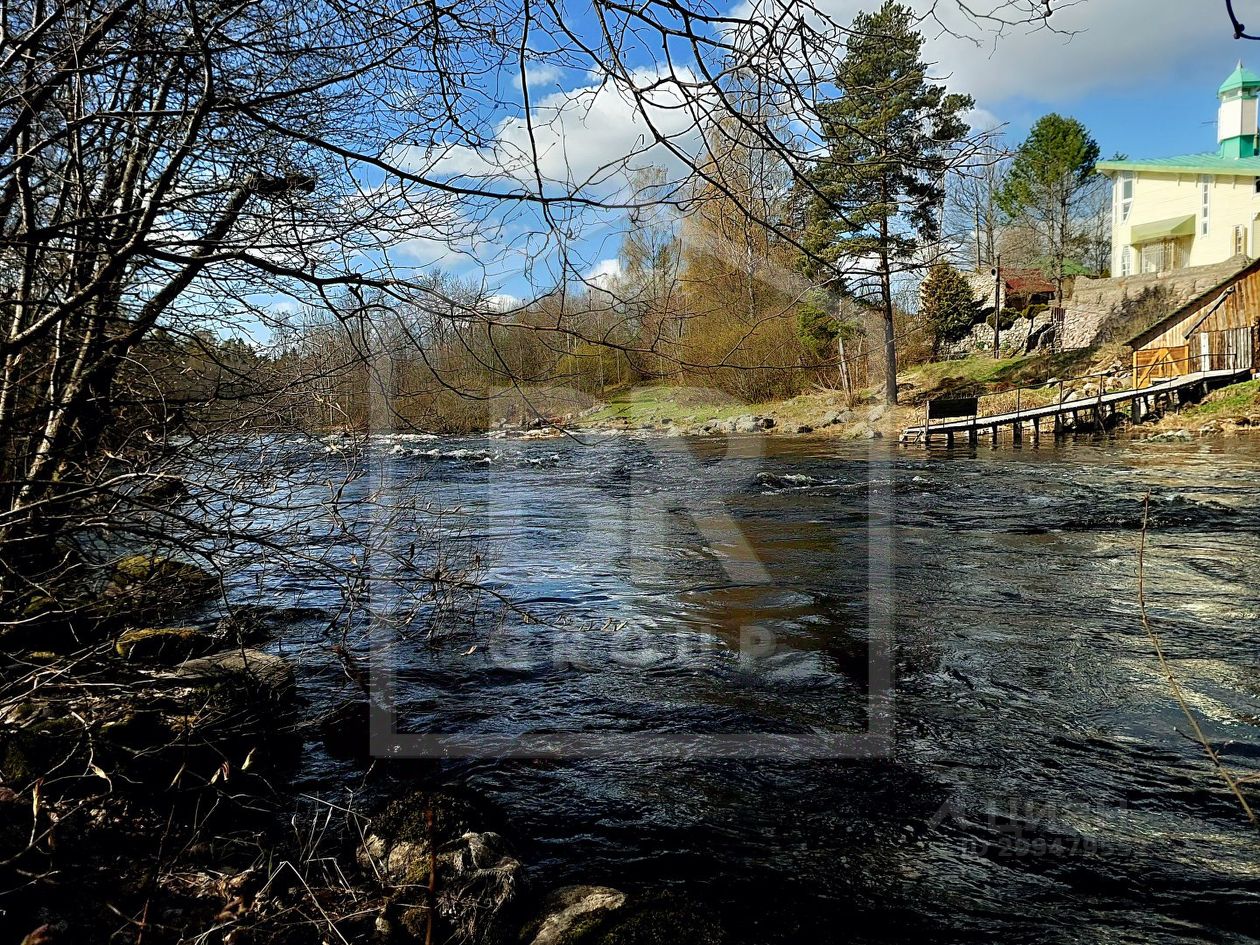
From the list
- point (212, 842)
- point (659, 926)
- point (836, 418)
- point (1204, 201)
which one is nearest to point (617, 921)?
point (659, 926)

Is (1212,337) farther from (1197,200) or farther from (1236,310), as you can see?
(1197,200)

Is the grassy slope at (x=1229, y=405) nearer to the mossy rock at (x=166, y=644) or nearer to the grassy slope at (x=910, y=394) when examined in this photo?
the grassy slope at (x=910, y=394)

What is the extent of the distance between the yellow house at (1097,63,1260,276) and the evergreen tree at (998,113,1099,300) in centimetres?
274

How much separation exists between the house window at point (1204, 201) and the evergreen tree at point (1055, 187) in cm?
635

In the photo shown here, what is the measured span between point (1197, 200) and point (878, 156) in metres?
42.2

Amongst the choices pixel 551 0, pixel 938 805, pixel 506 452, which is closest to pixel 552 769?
pixel 938 805

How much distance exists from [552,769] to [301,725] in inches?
56.9

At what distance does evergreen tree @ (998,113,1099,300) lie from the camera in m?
43.8

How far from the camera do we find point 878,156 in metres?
2.50

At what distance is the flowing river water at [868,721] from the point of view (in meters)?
3.43

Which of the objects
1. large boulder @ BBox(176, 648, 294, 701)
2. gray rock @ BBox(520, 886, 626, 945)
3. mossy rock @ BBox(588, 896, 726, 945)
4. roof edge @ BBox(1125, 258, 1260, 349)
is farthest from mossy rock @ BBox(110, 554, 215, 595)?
roof edge @ BBox(1125, 258, 1260, 349)

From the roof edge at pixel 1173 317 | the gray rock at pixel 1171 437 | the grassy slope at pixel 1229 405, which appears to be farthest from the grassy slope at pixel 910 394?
the grassy slope at pixel 1229 405

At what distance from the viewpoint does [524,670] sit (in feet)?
19.7

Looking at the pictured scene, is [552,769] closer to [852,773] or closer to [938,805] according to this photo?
[852,773]
